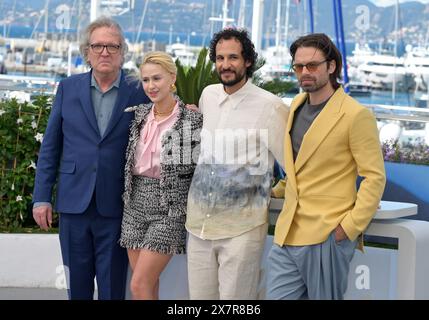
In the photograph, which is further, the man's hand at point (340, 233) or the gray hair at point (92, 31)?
the gray hair at point (92, 31)

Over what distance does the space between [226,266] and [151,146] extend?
31.9 inches

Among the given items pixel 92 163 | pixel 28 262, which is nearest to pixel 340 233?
pixel 92 163

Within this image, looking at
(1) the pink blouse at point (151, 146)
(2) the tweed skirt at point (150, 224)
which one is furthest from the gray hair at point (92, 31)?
(2) the tweed skirt at point (150, 224)

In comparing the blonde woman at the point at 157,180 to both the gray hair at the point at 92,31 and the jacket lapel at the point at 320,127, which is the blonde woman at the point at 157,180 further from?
the jacket lapel at the point at 320,127

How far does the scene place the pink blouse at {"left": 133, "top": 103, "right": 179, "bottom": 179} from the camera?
551 cm

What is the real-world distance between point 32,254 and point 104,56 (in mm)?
3467

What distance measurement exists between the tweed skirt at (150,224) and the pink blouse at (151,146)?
48 millimetres

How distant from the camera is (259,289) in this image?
543 cm

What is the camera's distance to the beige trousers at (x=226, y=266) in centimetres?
519

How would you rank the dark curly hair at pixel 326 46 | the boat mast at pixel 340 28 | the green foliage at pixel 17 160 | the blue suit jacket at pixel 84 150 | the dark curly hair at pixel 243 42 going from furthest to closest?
the boat mast at pixel 340 28 → the green foliage at pixel 17 160 → the blue suit jacket at pixel 84 150 → the dark curly hair at pixel 243 42 → the dark curly hair at pixel 326 46

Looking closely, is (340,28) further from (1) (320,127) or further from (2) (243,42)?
(1) (320,127)

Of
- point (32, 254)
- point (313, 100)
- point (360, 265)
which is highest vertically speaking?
point (313, 100)

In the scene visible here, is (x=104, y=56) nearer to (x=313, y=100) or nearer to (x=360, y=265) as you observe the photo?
(x=313, y=100)
